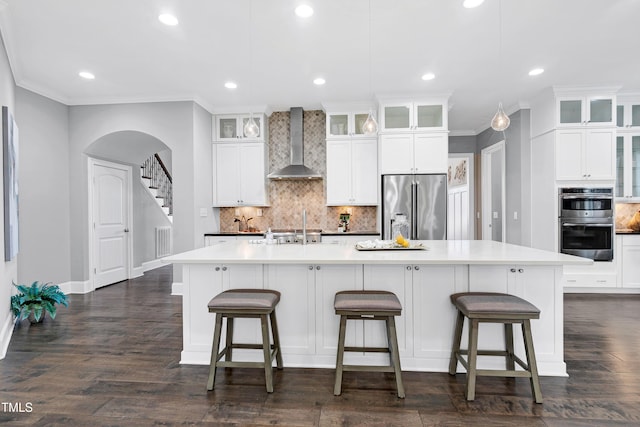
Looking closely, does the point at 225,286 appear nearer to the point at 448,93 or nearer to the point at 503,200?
the point at 448,93

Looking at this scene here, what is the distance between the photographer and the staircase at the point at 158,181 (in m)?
6.92

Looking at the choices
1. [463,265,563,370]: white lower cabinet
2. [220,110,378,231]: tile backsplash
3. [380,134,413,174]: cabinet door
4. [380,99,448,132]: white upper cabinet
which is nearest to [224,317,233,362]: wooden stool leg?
[463,265,563,370]: white lower cabinet

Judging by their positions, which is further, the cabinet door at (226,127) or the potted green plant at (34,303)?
the cabinet door at (226,127)

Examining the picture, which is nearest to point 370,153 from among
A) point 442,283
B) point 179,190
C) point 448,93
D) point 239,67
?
point 448,93

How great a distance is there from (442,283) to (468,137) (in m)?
5.16

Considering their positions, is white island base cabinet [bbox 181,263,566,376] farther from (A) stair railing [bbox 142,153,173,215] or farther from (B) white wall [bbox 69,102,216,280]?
(A) stair railing [bbox 142,153,173,215]

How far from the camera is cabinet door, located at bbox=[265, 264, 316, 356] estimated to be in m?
2.58

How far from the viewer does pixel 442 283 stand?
2506 millimetres

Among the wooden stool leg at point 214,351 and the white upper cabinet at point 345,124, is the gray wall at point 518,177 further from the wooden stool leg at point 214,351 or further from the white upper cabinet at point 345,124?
the wooden stool leg at point 214,351

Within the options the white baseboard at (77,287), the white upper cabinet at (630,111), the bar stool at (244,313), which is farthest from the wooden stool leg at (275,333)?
the white upper cabinet at (630,111)

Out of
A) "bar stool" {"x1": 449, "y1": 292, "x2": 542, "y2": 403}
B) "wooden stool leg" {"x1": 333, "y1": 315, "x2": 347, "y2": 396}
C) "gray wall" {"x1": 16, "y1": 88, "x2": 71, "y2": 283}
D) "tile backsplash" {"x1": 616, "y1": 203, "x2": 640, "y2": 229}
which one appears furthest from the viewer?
"tile backsplash" {"x1": 616, "y1": 203, "x2": 640, "y2": 229}

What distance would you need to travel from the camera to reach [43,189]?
4570mm

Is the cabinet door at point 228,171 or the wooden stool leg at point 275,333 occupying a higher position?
the cabinet door at point 228,171

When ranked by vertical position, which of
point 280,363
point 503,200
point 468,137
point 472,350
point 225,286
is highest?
point 468,137
